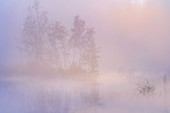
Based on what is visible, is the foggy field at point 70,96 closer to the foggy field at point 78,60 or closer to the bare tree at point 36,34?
the foggy field at point 78,60

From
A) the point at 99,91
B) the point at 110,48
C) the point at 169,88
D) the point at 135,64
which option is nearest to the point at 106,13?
the point at 110,48

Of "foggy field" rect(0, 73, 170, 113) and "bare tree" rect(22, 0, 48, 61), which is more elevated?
"bare tree" rect(22, 0, 48, 61)

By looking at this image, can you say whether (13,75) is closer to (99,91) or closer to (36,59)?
(36,59)

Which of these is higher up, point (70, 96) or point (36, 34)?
point (36, 34)

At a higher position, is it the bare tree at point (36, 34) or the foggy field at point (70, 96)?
the bare tree at point (36, 34)

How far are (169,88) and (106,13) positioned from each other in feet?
3.24

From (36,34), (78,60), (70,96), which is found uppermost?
(36,34)

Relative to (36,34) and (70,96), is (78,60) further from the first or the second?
(36,34)

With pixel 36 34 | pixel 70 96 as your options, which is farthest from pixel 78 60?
pixel 36 34

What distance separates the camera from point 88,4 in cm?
244

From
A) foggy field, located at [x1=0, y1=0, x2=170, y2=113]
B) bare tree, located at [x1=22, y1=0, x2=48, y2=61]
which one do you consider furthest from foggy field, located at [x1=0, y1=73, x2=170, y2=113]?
bare tree, located at [x1=22, y1=0, x2=48, y2=61]

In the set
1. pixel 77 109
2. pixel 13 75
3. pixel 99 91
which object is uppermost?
pixel 13 75

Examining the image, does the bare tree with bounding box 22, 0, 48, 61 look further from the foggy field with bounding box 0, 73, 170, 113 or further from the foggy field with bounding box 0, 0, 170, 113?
the foggy field with bounding box 0, 73, 170, 113

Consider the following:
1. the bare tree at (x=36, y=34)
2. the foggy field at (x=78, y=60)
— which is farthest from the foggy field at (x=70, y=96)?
the bare tree at (x=36, y=34)
